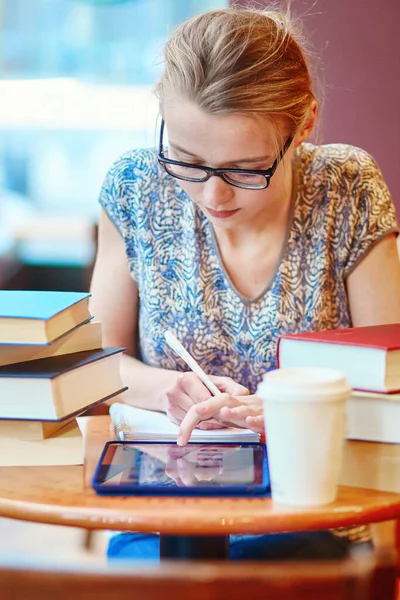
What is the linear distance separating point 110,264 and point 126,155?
0.23 m

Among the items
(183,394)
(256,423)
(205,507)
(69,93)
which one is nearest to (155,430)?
(183,394)

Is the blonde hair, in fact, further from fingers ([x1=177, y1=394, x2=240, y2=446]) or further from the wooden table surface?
the wooden table surface

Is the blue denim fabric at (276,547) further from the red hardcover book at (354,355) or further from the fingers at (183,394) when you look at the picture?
the red hardcover book at (354,355)

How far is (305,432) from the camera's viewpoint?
866 millimetres

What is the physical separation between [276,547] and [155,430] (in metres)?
0.24

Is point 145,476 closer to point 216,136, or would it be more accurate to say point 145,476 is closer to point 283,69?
point 216,136

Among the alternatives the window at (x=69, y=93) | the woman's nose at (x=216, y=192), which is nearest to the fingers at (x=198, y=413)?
the woman's nose at (x=216, y=192)

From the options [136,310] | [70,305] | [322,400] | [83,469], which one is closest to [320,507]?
[322,400]

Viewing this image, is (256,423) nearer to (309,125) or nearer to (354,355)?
(354,355)

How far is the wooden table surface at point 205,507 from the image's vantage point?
0.88m

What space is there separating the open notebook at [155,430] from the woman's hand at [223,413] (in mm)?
29

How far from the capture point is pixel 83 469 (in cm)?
107

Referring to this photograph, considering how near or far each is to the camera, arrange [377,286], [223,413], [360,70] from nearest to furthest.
→ [223,413] → [377,286] → [360,70]

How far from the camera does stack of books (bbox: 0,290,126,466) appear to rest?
105cm
